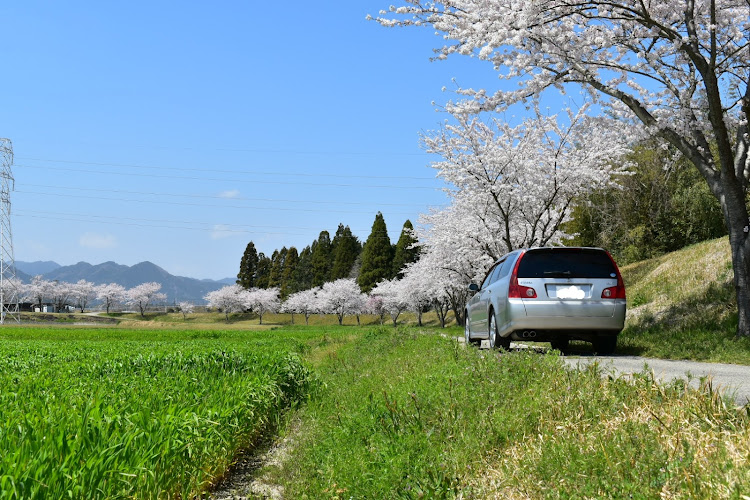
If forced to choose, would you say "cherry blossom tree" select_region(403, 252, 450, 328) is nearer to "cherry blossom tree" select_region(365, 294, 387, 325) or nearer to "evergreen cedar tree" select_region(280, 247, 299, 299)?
"cherry blossom tree" select_region(365, 294, 387, 325)

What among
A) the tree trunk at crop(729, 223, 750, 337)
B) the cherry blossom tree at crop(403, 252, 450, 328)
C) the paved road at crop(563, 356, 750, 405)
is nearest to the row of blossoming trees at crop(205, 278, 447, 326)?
the cherry blossom tree at crop(403, 252, 450, 328)

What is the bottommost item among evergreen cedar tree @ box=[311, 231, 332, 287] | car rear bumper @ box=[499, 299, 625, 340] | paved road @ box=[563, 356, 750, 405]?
paved road @ box=[563, 356, 750, 405]

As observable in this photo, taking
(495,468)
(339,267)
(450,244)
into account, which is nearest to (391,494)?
(495,468)

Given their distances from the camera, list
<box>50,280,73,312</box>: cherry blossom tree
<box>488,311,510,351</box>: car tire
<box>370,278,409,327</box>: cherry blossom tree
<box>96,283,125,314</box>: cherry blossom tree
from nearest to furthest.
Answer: <box>488,311,510,351</box>: car tire < <box>370,278,409,327</box>: cherry blossom tree < <box>50,280,73,312</box>: cherry blossom tree < <box>96,283,125,314</box>: cherry blossom tree

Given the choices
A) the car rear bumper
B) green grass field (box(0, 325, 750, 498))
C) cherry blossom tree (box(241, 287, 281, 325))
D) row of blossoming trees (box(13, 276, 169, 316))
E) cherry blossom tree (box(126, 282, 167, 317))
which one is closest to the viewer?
green grass field (box(0, 325, 750, 498))

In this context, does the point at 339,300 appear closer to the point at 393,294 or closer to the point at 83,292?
the point at 393,294

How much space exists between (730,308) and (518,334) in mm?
8046

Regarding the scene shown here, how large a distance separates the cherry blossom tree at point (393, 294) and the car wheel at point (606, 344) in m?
44.9

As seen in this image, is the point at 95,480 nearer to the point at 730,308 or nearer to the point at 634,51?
the point at 634,51

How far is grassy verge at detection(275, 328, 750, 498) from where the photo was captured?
11.1ft

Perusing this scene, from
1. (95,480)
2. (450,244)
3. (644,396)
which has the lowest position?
(95,480)

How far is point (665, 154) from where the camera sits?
34125 millimetres

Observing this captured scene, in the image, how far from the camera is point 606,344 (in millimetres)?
11484

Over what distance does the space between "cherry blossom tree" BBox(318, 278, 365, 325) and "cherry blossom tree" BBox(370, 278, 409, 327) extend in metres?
4.36
